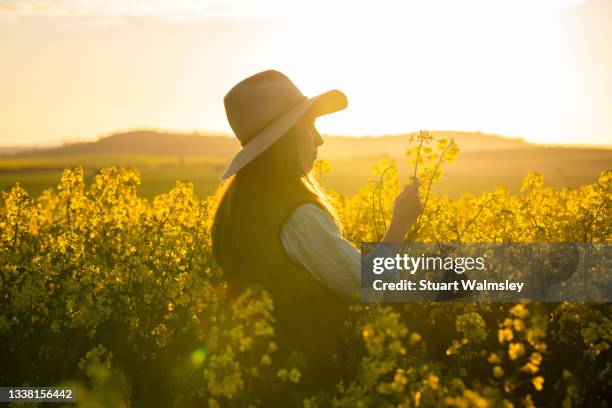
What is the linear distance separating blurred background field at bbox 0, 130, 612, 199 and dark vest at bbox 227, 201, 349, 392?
2.02 m

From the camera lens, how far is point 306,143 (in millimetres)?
3494

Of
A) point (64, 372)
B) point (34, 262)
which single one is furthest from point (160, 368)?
point (34, 262)

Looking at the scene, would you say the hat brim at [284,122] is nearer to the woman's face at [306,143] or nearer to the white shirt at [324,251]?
the woman's face at [306,143]

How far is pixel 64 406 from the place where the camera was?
3.68 m

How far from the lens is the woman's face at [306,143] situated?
11.4ft

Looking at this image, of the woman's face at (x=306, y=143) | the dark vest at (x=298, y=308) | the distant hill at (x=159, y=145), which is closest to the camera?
the dark vest at (x=298, y=308)

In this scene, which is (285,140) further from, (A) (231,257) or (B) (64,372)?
(B) (64,372)

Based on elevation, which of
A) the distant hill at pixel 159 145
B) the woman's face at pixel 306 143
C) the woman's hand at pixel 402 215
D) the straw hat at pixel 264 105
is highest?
the distant hill at pixel 159 145

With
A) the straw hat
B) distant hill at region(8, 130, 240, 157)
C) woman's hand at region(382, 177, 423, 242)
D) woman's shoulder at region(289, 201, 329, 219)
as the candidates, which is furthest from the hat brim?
distant hill at region(8, 130, 240, 157)

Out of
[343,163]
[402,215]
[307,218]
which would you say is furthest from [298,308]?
[343,163]

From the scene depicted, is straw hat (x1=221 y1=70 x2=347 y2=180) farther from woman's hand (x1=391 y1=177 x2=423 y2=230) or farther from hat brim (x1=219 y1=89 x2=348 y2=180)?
woman's hand (x1=391 y1=177 x2=423 y2=230)

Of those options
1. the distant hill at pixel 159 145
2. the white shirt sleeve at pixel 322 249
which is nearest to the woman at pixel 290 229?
the white shirt sleeve at pixel 322 249

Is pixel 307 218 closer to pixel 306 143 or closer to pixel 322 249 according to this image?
pixel 322 249

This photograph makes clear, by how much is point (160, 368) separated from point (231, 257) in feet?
4.45
